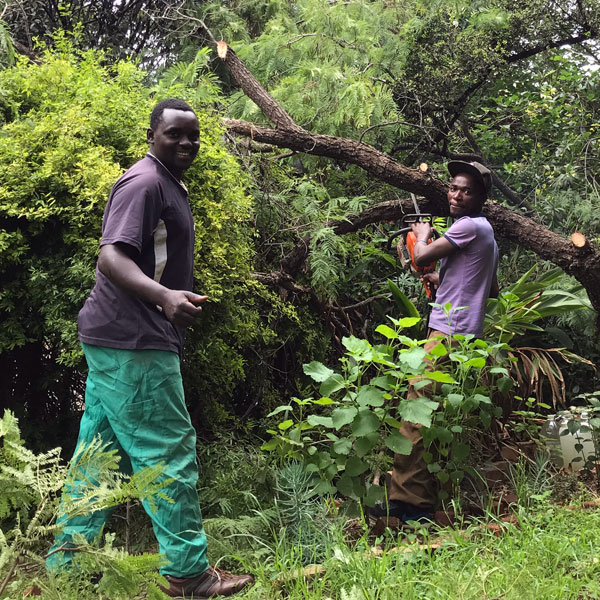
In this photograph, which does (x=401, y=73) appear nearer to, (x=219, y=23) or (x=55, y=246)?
(x=219, y=23)

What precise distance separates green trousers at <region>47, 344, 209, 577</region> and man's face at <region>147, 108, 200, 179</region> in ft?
2.68

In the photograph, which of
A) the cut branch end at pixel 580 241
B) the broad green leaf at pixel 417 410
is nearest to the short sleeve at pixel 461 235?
the broad green leaf at pixel 417 410

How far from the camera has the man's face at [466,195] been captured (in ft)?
13.8

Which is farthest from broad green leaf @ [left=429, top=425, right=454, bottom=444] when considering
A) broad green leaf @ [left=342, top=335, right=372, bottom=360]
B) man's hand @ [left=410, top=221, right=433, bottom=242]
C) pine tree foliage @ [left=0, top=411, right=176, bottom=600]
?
pine tree foliage @ [left=0, top=411, right=176, bottom=600]

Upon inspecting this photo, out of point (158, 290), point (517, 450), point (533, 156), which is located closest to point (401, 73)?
point (533, 156)

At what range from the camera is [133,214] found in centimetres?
274

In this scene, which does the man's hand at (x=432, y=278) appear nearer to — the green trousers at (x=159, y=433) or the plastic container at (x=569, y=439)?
the plastic container at (x=569, y=439)

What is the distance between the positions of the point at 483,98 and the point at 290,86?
3.89m

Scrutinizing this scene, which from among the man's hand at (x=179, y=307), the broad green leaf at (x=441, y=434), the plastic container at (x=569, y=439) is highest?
the man's hand at (x=179, y=307)

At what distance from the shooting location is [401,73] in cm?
788

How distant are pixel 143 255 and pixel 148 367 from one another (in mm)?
451

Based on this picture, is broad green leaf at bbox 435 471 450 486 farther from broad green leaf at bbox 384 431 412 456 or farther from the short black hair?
the short black hair

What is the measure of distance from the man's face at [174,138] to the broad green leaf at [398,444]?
5.42 feet

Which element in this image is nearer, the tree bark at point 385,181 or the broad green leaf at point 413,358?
the broad green leaf at point 413,358
